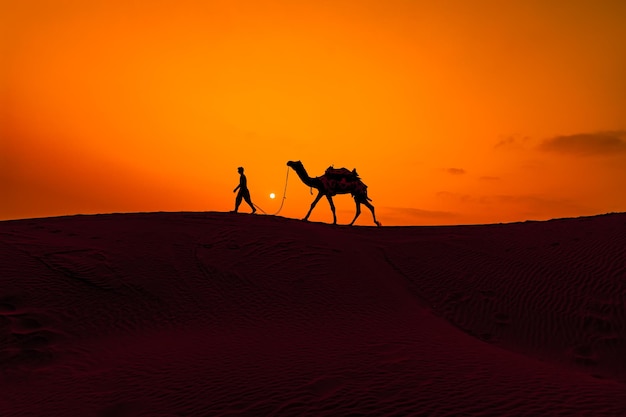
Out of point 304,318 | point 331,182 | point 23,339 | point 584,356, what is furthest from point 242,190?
point 584,356

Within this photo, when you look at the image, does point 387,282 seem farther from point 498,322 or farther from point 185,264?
point 185,264

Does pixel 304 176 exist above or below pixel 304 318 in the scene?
above

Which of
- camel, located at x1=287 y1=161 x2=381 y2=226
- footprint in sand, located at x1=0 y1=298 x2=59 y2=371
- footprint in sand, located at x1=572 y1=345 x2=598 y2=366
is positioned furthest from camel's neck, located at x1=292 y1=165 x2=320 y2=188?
footprint in sand, located at x1=572 y1=345 x2=598 y2=366

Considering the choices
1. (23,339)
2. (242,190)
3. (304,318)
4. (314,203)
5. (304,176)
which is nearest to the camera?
(23,339)

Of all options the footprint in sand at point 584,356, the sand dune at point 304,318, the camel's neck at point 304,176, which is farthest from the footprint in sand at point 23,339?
the camel's neck at point 304,176

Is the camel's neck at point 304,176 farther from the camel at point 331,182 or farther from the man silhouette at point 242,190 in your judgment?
the man silhouette at point 242,190

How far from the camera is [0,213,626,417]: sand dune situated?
7016 millimetres

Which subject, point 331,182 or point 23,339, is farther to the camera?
point 331,182

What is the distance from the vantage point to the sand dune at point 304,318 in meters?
7.02

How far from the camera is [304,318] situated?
11.3 meters

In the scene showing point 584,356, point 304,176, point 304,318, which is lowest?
point 584,356

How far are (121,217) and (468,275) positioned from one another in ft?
38.9

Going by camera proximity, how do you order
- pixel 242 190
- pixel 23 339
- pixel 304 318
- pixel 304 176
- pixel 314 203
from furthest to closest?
pixel 314 203, pixel 304 176, pixel 242 190, pixel 304 318, pixel 23 339

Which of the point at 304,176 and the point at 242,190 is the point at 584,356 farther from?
the point at 242,190
